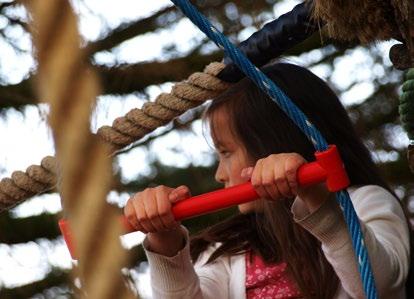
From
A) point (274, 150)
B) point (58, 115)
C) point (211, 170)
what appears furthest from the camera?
point (211, 170)

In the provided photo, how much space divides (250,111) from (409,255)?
1.10 ft

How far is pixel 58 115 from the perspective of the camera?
0.53m

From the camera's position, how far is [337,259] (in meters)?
1.21

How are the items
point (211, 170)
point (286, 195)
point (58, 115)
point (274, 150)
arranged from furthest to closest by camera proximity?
point (211, 170) → point (274, 150) → point (286, 195) → point (58, 115)

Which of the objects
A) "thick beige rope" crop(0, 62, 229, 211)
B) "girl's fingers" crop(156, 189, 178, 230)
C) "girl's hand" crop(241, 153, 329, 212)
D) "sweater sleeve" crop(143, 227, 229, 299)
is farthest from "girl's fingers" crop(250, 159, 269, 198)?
"thick beige rope" crop(0, 62, 229, 211)

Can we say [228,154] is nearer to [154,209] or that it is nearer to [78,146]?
[154,209]

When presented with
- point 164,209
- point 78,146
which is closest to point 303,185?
point 164,209

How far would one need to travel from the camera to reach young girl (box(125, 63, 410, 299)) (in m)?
1.16

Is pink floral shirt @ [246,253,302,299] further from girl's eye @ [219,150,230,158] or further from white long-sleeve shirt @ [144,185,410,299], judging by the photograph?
girl's eye @ [219,150,230,158]

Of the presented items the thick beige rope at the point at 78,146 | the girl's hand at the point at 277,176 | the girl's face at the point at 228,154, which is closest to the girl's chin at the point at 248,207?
the girl's face at the point at 228,154

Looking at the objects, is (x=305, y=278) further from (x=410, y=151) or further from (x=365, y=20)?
(x=365, y=20)

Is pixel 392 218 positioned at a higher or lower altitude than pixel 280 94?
lower

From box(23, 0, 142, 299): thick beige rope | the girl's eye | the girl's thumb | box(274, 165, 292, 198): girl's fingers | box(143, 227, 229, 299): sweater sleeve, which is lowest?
box(143, 227, 229, 299): sweater sleeve

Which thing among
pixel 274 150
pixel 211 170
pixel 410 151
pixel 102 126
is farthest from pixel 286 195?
pixel 211 170
